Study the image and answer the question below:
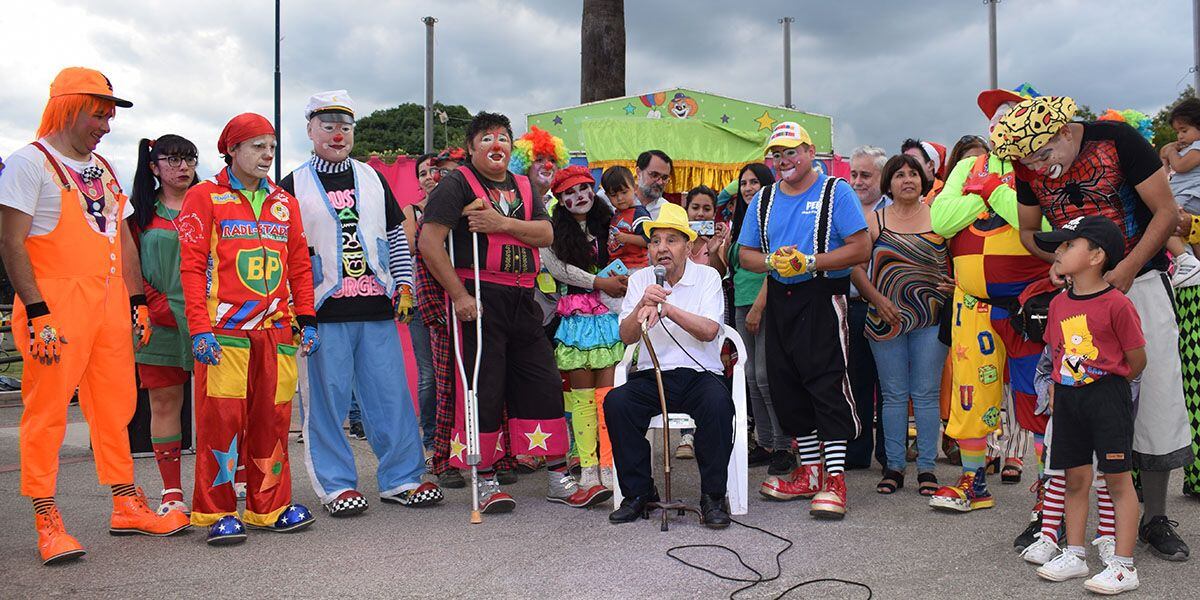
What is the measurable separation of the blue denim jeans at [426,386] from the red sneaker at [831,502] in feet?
10.0

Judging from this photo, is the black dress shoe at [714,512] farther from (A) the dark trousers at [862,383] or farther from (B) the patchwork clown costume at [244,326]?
(B) the patchwork clown costume at [244,326]

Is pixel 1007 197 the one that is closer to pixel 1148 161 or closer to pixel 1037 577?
pixel 1148 161

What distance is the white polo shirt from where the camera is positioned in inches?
194

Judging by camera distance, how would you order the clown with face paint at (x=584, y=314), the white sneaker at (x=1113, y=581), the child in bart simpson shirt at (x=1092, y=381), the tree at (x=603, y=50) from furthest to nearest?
the tree at (x=603, y=50) < the clown with face paint at (x=584, y=314) < the child in bart simpson shirt at (x=1092, y=381) < the white sneaker at (x=1113, y=581)

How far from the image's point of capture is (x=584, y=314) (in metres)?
5.51

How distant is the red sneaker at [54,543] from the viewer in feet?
13.2

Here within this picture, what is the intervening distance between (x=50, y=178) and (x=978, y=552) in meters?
4.30

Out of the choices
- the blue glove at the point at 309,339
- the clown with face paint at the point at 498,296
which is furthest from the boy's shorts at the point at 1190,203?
the blue glove at the point at 309,339

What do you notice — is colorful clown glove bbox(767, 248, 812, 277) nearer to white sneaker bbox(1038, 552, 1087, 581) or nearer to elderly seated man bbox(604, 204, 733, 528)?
elderly seated man bbox(604, 204, 733, 528)

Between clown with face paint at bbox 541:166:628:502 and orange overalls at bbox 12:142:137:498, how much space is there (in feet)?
7.32

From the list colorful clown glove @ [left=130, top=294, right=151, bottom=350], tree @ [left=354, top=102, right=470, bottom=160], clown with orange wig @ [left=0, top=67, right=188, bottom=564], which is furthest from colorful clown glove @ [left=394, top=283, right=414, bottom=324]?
tree @ [left=354, top=102, right=470, bottom=160]

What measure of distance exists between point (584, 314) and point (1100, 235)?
277 centimetres

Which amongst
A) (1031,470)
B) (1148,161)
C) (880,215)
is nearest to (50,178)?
(880,215)

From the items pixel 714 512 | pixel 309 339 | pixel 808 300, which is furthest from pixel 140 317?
pixel 808 300
